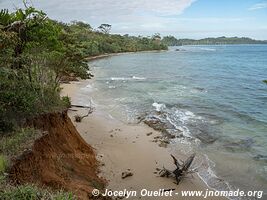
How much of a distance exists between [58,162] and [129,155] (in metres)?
5.77

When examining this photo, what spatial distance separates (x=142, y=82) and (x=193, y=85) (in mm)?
7650

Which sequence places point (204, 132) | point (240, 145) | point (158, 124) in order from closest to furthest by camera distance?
point (240, 145) → point (204, 132) → point (158, 124)

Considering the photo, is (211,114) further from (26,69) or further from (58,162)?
(58,162)

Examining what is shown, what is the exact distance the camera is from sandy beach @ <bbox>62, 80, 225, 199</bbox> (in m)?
13.6

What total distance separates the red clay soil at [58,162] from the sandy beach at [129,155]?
0.99m

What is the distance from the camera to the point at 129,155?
1688 cm

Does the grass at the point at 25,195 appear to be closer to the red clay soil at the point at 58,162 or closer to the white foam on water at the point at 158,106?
the red clay soil at the point at 58,162

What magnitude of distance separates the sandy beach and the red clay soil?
987 millimetres

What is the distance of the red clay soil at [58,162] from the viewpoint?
31.5 ft

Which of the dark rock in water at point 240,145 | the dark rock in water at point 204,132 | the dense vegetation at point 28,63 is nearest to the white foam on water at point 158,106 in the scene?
the dark rock in water at point 204,132

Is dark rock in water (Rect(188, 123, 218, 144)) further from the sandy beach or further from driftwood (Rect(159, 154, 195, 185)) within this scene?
driftwood (Rect(159, 154, 195, 185))

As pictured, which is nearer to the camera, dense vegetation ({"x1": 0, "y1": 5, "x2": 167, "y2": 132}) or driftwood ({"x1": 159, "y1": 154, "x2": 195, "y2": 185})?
dense vegetation ({"x1": 0, "y1": 5, "x2": 167, "y2": 132})

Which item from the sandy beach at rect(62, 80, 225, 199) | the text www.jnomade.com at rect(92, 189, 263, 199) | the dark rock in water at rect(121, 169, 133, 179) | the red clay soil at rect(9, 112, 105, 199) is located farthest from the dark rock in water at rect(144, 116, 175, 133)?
the text www.jnomade.com at rect(92, 189, 263, 199)

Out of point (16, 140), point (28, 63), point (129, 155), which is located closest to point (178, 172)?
point (129, 155)
